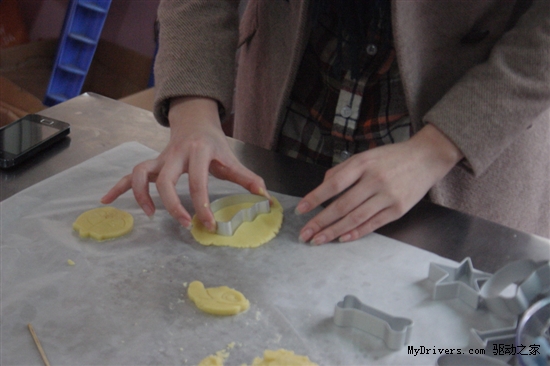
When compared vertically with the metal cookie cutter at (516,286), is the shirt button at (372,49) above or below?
above

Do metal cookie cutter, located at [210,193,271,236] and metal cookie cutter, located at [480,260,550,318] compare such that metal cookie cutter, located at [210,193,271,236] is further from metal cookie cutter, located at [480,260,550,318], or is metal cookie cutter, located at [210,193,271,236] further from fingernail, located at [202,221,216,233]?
metal cookie cutter, located at [480,260,550,318]

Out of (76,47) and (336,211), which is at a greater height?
(336,211)

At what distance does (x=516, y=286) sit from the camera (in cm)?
72

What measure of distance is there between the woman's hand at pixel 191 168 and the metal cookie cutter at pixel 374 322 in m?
0.25

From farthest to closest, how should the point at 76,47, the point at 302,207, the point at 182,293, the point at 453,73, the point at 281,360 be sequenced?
the point at 76,47 → the point at 453,73 → the point at 302,207 → the point at 182,293 → the point at 281,360

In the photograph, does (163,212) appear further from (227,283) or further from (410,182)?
(410,182)

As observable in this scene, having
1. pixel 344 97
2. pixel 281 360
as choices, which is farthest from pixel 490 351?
pixel 344 97

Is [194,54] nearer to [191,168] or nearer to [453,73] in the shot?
[191,168]

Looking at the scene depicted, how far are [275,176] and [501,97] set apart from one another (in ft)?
1.32

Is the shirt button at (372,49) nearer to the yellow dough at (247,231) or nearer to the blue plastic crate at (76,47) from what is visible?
the yellow dough at (247,231)

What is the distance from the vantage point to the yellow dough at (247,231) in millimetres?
813

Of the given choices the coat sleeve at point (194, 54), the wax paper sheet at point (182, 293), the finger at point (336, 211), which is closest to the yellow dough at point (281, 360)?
the wax paper sheet at point (182, 293)

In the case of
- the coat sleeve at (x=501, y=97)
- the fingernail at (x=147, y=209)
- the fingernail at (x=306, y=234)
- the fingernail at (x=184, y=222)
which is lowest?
the fingernail at (x=147, y=209)

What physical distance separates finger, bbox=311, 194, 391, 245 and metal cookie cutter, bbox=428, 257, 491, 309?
4.6 inches
